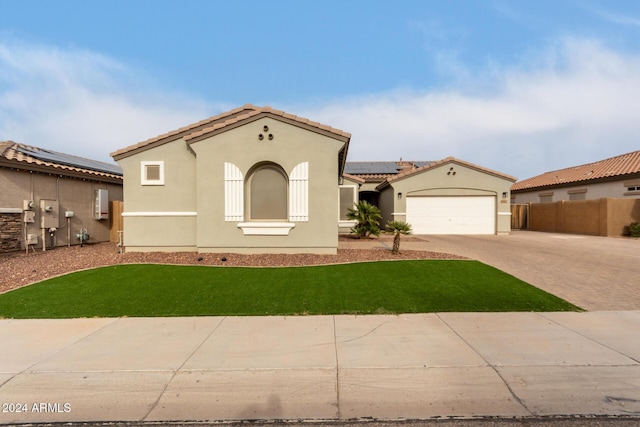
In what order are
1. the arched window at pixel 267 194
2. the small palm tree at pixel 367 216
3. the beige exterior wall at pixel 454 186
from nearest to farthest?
the arched window at pixel 267 194 → the small palm tree at pixel 367 216 → the beige exterior wall at pixel 454 186

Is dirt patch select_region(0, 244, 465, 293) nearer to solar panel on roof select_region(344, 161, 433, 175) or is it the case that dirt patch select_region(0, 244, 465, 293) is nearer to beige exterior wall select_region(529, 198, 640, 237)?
beige exterior wall select_region(529, 198, 640, 237)

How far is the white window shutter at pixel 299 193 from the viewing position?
10609 mm

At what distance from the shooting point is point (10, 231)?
11.6 m

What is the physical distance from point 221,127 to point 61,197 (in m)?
8.23

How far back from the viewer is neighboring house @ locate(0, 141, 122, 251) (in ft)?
37.8

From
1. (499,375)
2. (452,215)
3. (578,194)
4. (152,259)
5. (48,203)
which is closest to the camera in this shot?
(499,375)

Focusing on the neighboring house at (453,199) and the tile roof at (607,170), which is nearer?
the neighboring house at (453,199)

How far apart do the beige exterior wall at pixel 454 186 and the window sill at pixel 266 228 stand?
10.8m

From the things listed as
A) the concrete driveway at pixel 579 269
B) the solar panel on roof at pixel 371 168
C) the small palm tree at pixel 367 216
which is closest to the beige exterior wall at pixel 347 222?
the small palm tree at pixel 367 216

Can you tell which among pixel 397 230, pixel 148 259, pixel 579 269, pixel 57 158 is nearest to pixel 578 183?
pixel 579 269

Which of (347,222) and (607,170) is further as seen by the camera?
(607,170)

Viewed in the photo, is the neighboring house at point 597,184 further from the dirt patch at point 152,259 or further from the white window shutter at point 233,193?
the white window shutter at point 233,193

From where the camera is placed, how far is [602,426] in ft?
9.36

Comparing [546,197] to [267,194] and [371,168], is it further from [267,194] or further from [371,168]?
[267,194]
